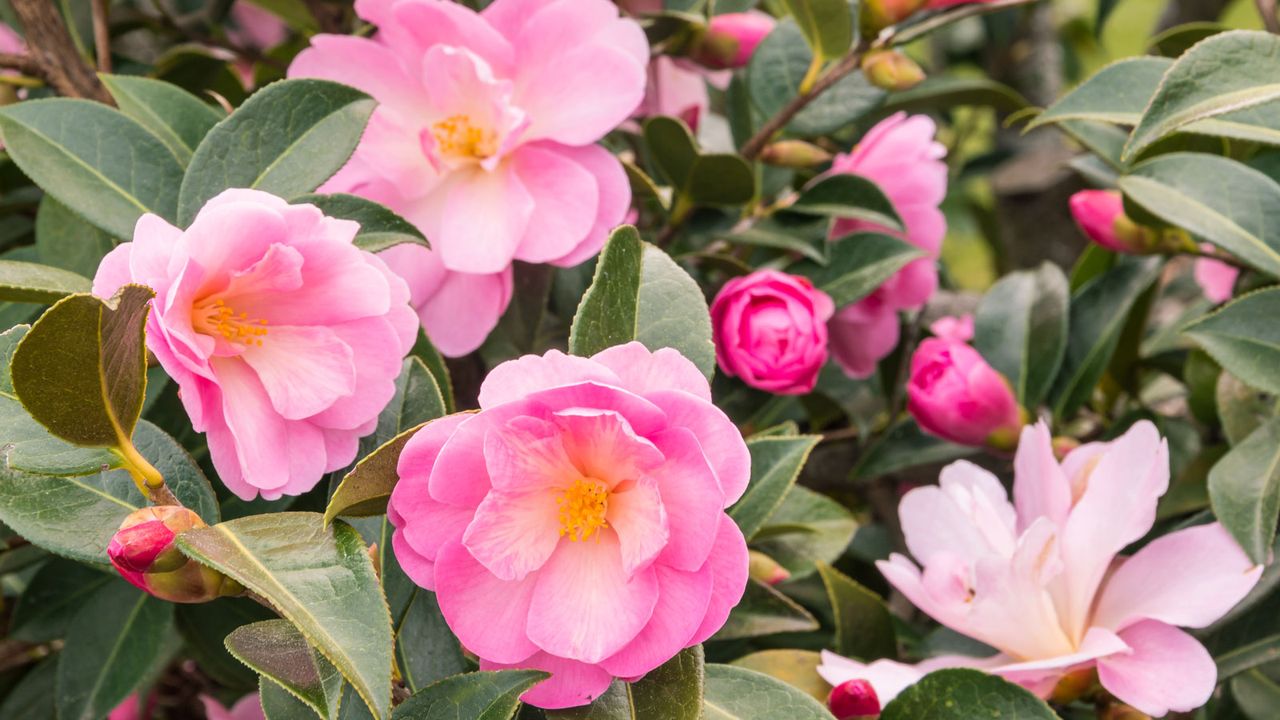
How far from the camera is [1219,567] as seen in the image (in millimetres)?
778

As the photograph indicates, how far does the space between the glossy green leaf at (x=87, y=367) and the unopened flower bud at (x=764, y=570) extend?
456 millimetres

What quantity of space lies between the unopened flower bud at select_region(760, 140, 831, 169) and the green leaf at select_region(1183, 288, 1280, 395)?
37 cm

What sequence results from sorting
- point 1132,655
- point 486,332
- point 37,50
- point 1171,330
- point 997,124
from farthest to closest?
point 997,124 < point 1171,330 < point 37,50 < point 486,332 < point 1132,655

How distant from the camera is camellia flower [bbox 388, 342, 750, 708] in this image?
1.93 ft

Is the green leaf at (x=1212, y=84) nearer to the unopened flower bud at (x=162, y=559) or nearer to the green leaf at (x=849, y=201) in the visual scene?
the green leaf at (x=849, y=201)

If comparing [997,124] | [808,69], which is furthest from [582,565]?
[997,124]

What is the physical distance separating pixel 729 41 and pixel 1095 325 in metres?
0.45

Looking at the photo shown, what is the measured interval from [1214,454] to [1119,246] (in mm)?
199

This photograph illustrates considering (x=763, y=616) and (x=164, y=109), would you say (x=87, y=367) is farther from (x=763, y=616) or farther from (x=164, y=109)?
(x=763, y=616)

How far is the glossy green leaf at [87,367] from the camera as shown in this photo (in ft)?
1.85

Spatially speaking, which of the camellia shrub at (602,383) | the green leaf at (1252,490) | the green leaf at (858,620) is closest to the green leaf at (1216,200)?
the camellia shrub at (602,383)

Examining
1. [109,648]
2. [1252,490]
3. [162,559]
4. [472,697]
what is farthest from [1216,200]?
[109,648]

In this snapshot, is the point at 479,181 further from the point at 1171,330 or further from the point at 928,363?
the point at 1171,330

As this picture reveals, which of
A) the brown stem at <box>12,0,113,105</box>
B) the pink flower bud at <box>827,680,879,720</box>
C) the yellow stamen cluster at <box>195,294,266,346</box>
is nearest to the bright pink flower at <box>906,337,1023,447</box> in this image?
the pink flower bud at <box>827,680,879,720</box>
